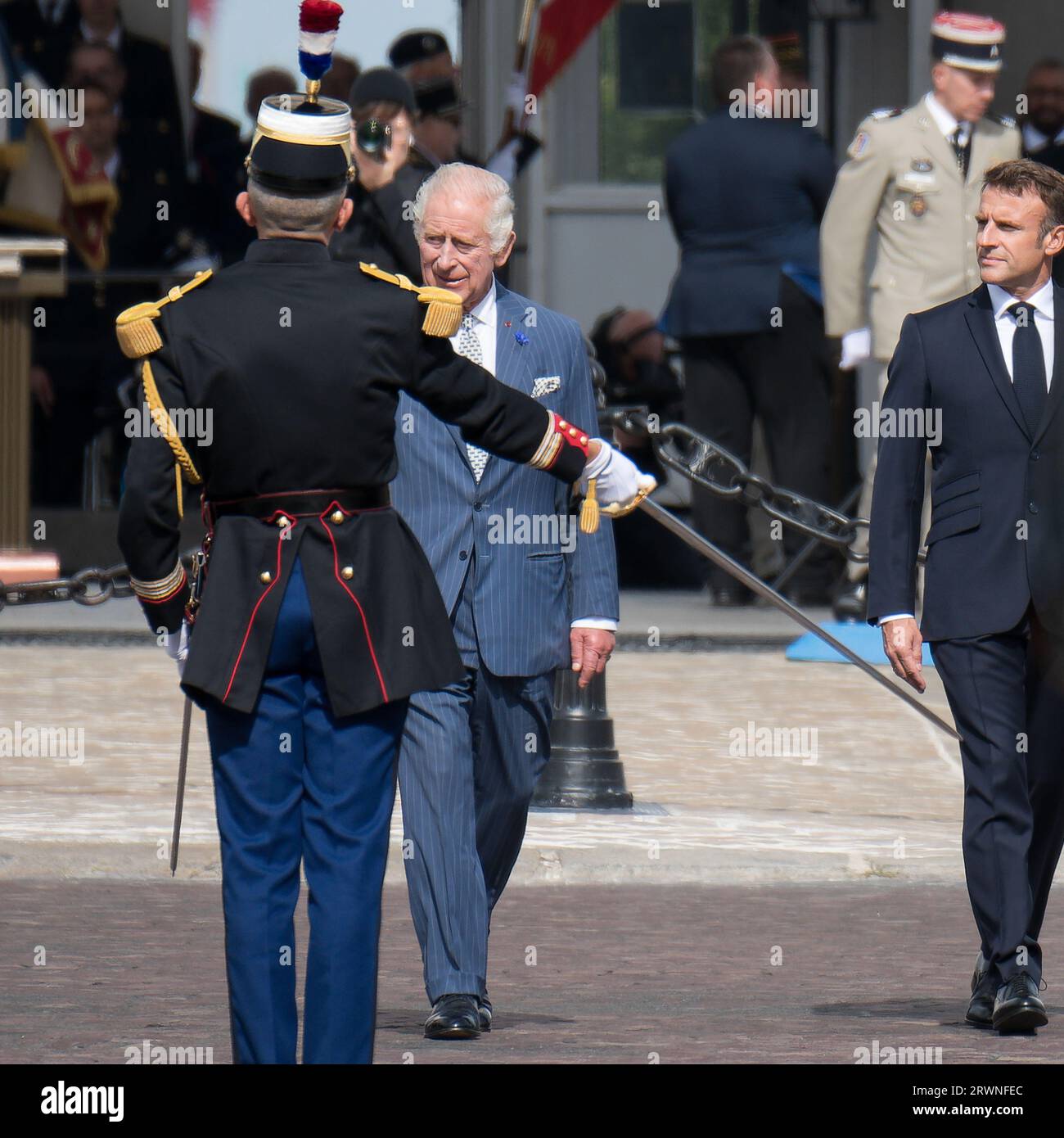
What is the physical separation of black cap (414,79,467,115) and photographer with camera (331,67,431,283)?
1.15 m

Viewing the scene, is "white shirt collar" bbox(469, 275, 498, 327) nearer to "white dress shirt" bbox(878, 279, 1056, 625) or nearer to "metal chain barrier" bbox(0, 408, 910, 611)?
"white dress shirt" bbox(878, 279, 1056, 625)

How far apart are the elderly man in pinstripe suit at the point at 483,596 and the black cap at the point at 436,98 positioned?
4.98 meters

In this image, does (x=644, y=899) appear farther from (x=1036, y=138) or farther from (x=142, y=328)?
(x=1036, y=138)

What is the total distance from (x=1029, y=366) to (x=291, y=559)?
79.1 inches

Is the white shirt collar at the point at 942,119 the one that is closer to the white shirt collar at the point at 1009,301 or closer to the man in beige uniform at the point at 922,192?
the man in beige uniform at the point at 922,192

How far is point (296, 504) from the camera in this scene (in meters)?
4.71

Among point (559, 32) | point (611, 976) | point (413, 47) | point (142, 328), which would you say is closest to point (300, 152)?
point (142, 328)

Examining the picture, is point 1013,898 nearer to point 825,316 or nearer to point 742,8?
point 825,316

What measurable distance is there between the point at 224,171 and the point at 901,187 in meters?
4.31

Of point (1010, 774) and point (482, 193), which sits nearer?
point (1010, 774)

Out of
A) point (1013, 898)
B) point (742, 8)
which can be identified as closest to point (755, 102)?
point (742, 8)

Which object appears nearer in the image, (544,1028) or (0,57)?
(544,1028)

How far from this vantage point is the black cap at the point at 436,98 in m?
11.0

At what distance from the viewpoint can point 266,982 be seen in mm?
4656
